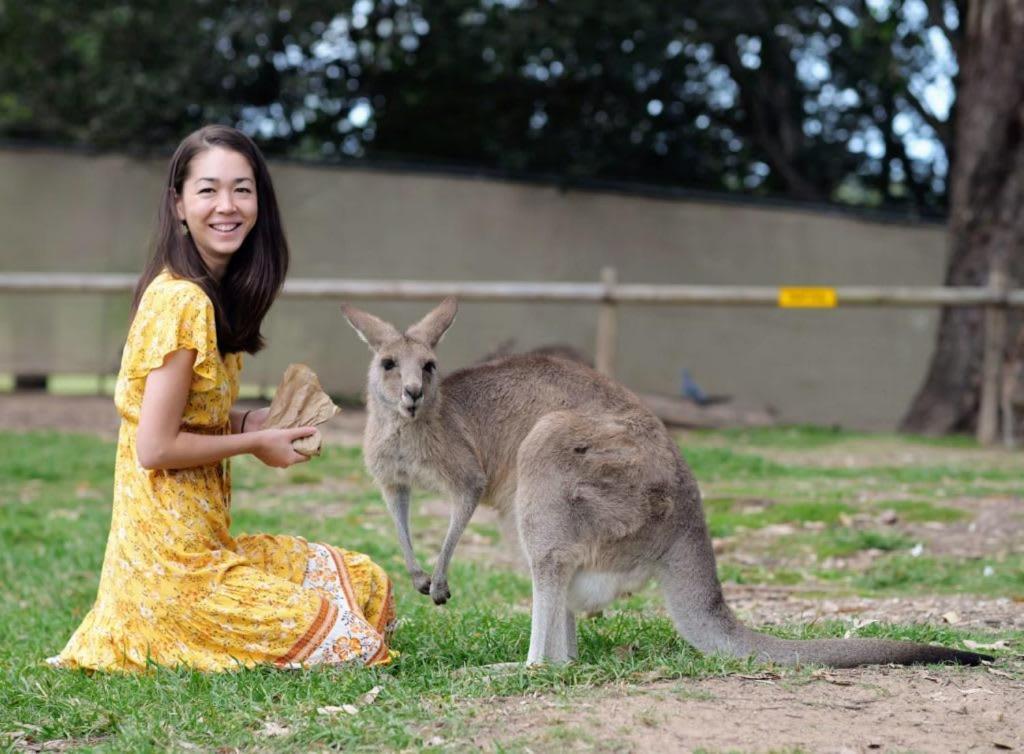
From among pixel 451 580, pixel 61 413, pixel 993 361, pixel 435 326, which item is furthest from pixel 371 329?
pixel 993 361

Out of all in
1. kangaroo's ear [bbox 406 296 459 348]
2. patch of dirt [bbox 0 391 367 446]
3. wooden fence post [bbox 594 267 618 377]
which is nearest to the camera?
kangaroo's ear [bbox 406 296 459 348]

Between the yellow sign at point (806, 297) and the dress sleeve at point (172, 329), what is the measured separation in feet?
22.1

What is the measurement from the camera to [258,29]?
1145cm

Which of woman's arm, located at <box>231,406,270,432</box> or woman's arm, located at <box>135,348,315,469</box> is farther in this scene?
woman's arm, located at <box>231,406,270,432</box>

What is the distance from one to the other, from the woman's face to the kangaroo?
506 mm

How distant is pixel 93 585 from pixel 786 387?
8.44 m

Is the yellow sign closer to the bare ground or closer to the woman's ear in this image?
the bare ground

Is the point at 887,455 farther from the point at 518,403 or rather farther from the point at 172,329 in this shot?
the point at 172,329

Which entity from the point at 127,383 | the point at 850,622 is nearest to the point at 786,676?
the point at 850,622

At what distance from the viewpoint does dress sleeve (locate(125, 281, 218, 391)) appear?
11.7ft

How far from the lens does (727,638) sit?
11.8 ft

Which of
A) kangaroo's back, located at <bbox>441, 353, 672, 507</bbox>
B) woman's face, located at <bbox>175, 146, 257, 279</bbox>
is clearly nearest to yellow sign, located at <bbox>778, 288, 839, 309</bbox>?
kangaroo's back, located at <bbox>441, 353, 672, 507</bbox>

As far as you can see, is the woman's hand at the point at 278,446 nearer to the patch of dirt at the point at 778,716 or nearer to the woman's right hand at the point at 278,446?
the woman's right hand at the point at 278,446

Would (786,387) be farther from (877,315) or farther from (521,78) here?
(521,78)
